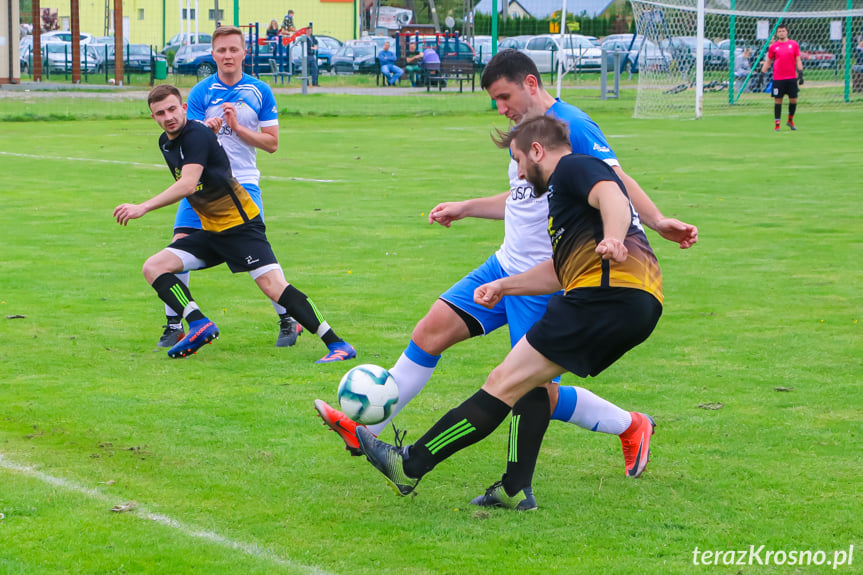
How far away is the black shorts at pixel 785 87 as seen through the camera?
2427 centimetres

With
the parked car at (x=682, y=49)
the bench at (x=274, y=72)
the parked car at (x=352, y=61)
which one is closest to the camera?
the parked car at (x=682, y=49)

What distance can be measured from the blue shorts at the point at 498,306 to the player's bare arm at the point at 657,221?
541 mm

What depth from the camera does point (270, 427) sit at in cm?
560

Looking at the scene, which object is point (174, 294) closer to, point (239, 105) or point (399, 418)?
point (239, 105)

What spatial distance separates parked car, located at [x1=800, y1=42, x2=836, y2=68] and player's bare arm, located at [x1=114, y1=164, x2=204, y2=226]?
97.4ft

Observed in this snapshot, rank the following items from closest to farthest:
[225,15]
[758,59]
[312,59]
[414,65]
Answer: [758,59] → [312,59] → [414,65] → [225,15]

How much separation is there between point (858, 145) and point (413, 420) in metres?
17.6

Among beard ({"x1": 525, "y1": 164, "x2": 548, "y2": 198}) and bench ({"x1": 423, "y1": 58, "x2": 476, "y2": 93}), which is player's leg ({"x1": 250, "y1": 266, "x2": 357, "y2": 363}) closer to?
beard ({"x1": 525, "y1": 164, "x2": 548, "y2": 198})

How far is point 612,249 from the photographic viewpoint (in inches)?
156

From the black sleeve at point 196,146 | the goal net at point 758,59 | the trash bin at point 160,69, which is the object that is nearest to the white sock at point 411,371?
the black sleeve at point 196,146

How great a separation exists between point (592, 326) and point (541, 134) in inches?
30.7

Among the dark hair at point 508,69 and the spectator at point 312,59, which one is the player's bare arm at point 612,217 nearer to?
the dark hair at point 508,69

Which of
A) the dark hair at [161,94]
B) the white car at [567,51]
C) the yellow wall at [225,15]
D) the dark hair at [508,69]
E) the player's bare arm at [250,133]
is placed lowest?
the player's bare arm at [250,133]

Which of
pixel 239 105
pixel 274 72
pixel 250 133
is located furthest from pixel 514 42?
pixel 250 133
